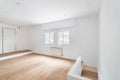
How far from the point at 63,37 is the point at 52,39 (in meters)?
0.99

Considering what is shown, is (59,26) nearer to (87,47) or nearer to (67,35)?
(67,35)

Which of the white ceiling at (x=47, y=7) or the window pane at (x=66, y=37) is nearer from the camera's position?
the white ceiling at (x=47, y=7)

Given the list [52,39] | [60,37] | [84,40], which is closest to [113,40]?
[84,40]

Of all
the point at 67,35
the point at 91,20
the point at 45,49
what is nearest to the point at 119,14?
the point at 91,20

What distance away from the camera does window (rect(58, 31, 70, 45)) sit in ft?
14.1

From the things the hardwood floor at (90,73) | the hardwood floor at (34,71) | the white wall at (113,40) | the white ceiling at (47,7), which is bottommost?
the hardwood floor at (90,73)

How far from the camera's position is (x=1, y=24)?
188 inches

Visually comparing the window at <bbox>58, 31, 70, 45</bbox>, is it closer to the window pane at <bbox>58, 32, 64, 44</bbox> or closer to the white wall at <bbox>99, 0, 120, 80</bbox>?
the window pane at <bbox>58, 32, 64, 44</bbox>

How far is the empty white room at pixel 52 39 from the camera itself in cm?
230

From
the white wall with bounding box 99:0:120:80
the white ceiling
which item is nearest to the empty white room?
the white ceiling

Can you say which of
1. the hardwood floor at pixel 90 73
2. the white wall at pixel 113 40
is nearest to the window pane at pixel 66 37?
the hardwood floor at pixel 90 73

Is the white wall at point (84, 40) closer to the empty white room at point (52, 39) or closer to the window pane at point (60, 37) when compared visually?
the empty white room at point (52, 39)

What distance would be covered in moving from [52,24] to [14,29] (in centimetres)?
359

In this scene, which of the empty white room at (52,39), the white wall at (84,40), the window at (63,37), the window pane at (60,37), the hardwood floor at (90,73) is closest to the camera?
the empty white room at (52,39)
